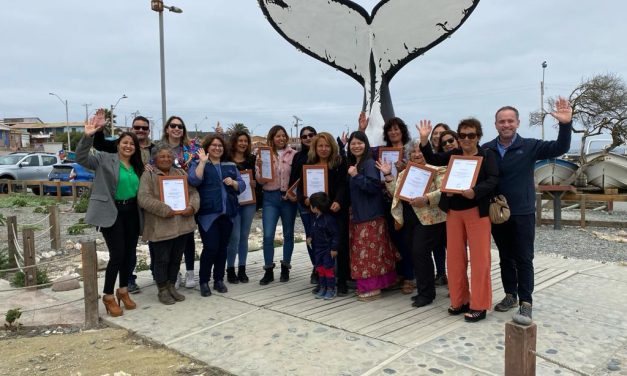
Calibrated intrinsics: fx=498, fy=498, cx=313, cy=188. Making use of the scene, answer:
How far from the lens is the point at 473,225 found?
4141 millimetres

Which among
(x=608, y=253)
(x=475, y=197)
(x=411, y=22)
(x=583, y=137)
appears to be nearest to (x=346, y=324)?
(x=475, y=197)

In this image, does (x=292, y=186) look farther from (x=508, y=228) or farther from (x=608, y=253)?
(x=608, y=253)

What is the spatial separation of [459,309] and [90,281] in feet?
10.7

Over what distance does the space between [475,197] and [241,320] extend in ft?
7.39

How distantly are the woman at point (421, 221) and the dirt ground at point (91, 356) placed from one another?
211 cm

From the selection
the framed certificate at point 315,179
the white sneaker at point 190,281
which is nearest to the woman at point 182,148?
the white sneaker at point 190,281

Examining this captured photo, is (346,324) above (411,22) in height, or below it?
below

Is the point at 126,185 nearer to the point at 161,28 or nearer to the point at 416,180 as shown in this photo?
the point at 416,180

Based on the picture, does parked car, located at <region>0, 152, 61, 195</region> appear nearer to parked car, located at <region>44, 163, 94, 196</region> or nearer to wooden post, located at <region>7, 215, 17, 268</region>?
parked car, located at <region>44, 163, 94, 196</region>

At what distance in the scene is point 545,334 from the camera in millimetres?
3928

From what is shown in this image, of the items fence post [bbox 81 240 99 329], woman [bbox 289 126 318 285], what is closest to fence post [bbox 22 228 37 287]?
fence post [bbox 81 240 99 329]

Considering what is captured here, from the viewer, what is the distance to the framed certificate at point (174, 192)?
15.4 feet

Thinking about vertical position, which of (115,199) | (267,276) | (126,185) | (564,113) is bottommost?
(267,276)

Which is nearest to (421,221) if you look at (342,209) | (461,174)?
(461,174)
